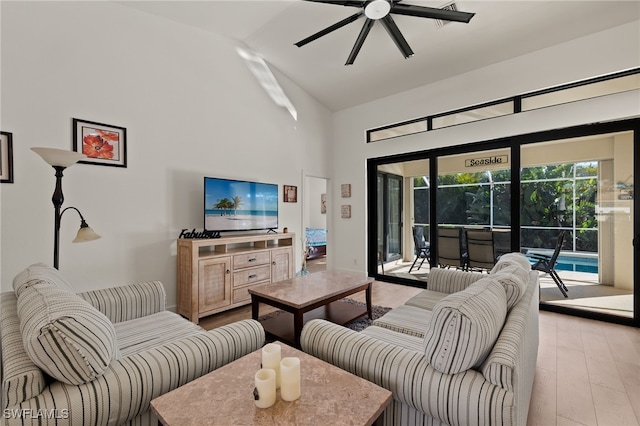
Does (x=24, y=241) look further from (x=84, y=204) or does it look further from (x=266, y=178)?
(x=266, y=178)

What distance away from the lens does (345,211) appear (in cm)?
556

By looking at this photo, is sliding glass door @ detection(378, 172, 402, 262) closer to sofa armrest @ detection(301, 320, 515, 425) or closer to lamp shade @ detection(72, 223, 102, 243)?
sofa armrest @ detection(301, 320, 515, 425)

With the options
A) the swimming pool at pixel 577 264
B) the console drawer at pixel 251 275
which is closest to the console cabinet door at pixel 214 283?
the console drawer at pixel 251 275

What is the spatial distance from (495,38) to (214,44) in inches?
142

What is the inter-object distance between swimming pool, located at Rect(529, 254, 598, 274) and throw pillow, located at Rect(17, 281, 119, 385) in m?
4.61

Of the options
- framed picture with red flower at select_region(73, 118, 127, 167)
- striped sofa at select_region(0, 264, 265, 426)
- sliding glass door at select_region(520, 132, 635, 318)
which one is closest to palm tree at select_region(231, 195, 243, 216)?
framed picture with red flower at select_region(73, 118, 127, 167)

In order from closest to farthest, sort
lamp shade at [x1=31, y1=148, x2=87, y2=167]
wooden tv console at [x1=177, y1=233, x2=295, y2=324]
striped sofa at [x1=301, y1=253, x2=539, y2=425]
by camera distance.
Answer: striped sofa at [x1=301, y1=253, x2=539, y2=425], lamp shade at [x1=31, y1=148, x2=87, y2=167], wooden tv console at [x1=177, y1=233, x2=295, y2=324]

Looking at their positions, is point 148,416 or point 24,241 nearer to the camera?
point 148,416

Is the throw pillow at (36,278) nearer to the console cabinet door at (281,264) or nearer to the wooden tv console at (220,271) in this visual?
the wooden tv console at (220,271)

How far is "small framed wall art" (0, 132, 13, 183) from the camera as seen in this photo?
97.5 inches

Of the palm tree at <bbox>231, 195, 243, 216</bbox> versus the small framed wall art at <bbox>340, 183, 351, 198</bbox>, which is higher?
the small framed wall art at <bbox>340, 183, 351, 198</bbox>

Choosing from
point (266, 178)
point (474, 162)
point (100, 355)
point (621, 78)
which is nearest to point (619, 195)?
point (621, 78)

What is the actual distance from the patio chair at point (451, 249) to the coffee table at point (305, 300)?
76.1 inches

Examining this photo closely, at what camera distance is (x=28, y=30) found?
2.60 m
